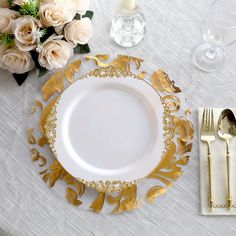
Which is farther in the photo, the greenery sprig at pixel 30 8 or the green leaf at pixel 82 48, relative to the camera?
the green leaf at pixel 82 48

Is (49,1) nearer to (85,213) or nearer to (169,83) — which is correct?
(169,83)

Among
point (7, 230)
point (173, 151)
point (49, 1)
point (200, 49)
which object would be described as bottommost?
point (7, 230)

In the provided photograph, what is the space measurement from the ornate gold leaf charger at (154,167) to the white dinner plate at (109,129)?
17 mm

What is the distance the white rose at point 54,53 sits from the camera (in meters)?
1.00

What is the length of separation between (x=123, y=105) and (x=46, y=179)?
0.23 m

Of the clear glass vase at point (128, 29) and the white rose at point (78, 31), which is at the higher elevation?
the white rose at point (78, 31)

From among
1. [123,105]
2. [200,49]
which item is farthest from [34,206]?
[200,49]

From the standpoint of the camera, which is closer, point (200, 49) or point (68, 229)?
point (68, 229)

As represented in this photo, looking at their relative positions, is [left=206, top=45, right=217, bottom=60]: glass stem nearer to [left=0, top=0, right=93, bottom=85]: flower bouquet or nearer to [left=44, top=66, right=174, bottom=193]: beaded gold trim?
[left=44, top=66, right=174, bottom=193]: beaded gold trim

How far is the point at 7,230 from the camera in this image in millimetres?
975

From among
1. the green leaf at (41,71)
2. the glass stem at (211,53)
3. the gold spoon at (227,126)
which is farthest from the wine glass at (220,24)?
the green leaf at (41,71)

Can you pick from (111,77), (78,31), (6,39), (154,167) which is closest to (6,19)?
Result: (6,39)

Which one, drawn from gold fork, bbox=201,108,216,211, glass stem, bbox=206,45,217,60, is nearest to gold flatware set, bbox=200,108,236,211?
gold fork, bbox=201,108,216,211

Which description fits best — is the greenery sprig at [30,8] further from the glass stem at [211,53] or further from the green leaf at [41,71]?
the glass stem at [211,53]
